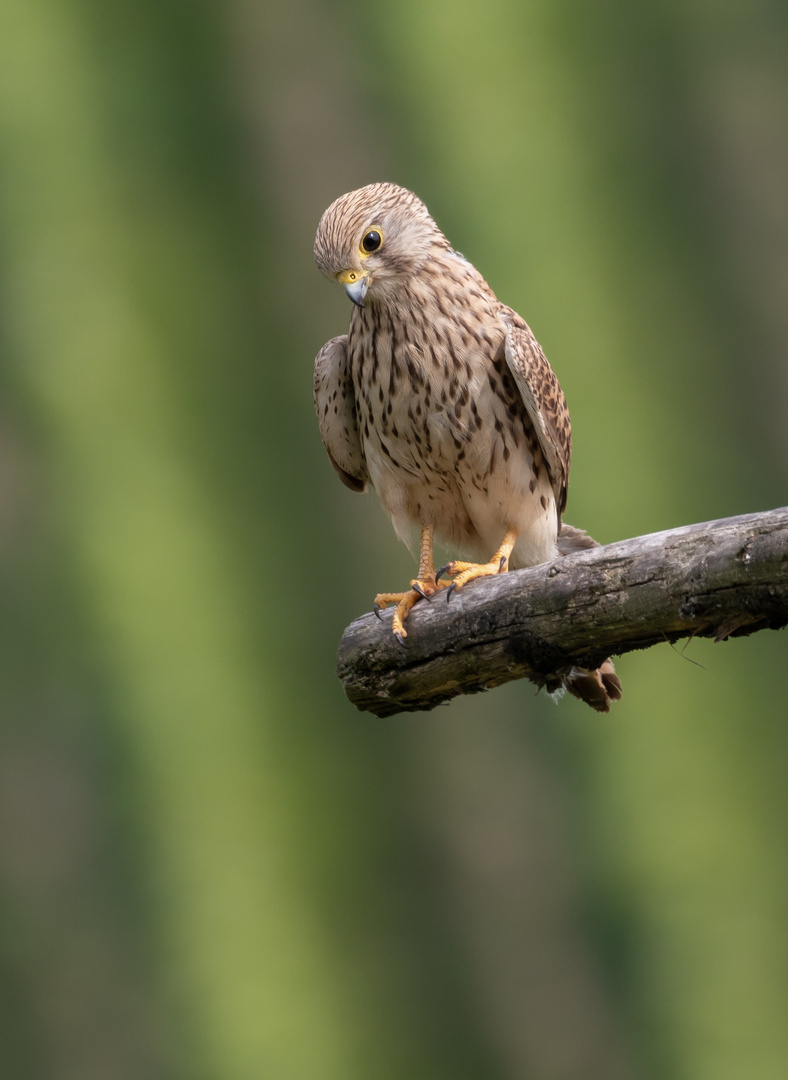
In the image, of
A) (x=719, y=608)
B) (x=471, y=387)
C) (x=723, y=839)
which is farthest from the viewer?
(x=723, y=839)

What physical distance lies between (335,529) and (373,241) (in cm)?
154

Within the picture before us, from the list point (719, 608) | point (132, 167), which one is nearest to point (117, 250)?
point (132, 167)

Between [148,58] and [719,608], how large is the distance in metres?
3.05

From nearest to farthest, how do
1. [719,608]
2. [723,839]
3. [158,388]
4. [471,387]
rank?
[719,608] < [471,387] < [723,839] < [158,388]

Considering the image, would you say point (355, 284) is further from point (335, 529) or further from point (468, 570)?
point (335, 529)

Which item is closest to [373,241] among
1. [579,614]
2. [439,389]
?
[439,389]

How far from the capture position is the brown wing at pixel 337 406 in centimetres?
256

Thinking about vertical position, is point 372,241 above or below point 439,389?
above

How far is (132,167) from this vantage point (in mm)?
3879

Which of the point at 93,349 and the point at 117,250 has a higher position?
the point at 117,250

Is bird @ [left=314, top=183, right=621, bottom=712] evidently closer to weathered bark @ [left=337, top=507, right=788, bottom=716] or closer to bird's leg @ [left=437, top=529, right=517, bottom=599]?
bird's leg @ [left=437, top=529, right=517, bottom=599]

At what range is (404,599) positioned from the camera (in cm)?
223

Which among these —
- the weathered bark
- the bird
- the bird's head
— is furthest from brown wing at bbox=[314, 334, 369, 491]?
the weathered bark

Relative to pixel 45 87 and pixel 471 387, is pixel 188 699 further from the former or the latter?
pixel 45 87
